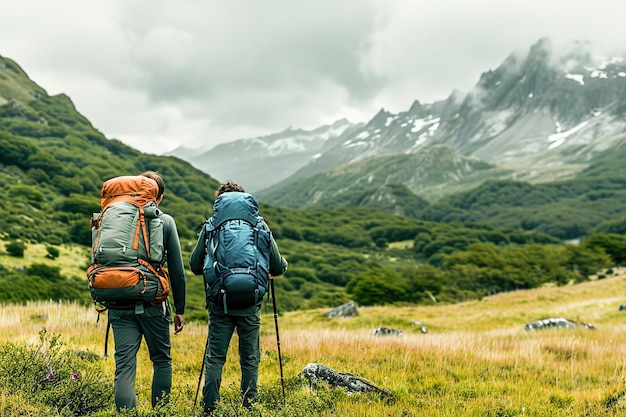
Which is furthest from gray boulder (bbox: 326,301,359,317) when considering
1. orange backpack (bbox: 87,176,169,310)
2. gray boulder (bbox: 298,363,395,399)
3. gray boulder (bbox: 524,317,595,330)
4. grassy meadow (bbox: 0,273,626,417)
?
orange backpack (bbox: 87,176,169,310)

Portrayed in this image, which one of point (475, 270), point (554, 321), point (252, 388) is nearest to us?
point (252, 388)

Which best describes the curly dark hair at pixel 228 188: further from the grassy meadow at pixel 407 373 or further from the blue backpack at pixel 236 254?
the grassy meadow at pixel 407 373

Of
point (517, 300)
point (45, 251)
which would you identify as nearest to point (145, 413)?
point (517, 300)

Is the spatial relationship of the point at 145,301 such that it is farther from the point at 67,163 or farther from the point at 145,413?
the point at 67,163

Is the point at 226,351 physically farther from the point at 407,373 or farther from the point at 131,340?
the point at 407,373

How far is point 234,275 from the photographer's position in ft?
17.4

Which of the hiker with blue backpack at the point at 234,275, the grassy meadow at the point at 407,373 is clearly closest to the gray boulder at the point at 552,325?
the grassy meadow at the point at 407,373

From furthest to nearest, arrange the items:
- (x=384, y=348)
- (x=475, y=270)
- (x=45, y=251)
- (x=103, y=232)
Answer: (x=475, y=270), (x=45, y=251), (x=384, y=348), (x=103, y=232)

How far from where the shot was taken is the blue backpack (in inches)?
210

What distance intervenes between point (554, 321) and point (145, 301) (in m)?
16.8

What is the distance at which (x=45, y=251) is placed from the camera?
6250cm

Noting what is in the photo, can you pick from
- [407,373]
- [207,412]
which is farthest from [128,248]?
[407,373]

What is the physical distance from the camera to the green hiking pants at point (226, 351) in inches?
222

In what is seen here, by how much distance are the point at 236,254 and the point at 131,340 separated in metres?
1.53
